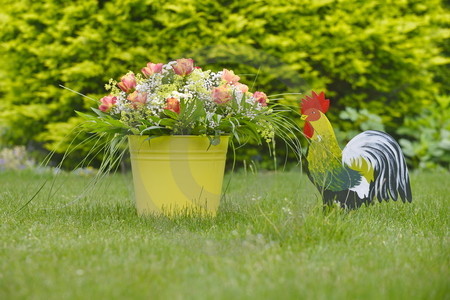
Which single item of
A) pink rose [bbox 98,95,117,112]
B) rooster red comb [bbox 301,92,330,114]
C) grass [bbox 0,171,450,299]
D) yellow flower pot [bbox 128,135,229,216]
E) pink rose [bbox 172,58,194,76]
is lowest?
grass [bbox 0,171,450,299]

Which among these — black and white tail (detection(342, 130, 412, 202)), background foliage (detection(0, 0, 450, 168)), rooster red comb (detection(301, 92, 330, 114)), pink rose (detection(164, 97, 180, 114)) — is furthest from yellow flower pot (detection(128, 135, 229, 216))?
background foliage (detection(0, 0, 450, 168))

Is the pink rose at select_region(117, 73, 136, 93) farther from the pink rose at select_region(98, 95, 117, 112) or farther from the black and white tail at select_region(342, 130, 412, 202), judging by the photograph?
the black and white tail at select_region(342, 130, 412, 202)

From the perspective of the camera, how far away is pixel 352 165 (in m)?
3.09

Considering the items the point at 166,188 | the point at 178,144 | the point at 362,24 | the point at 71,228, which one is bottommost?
the point at 71,228

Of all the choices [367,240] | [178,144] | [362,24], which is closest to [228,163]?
[362,24]

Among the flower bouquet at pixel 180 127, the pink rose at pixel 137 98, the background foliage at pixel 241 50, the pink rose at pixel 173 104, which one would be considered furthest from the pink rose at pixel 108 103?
the background foliage at pixel 241 50

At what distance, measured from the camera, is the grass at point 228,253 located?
1.78 metres

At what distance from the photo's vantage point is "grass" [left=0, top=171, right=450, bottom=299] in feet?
5.85

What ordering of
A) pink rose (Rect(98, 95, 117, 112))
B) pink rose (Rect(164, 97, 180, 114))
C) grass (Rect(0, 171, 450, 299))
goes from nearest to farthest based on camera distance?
1. grass (Rect(0, 171, 450, 299))
2. pink rose (Rect(164, 97, 180, 114))
3. pink rose (Rect(98, 95, 117, 112))

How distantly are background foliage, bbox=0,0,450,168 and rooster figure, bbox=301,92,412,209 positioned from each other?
2023 mm

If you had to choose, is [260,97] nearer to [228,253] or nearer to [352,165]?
[352,165]

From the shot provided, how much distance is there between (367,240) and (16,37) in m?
4.62

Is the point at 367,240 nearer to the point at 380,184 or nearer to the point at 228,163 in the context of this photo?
the point at 380,184

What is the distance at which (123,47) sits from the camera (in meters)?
5.38
